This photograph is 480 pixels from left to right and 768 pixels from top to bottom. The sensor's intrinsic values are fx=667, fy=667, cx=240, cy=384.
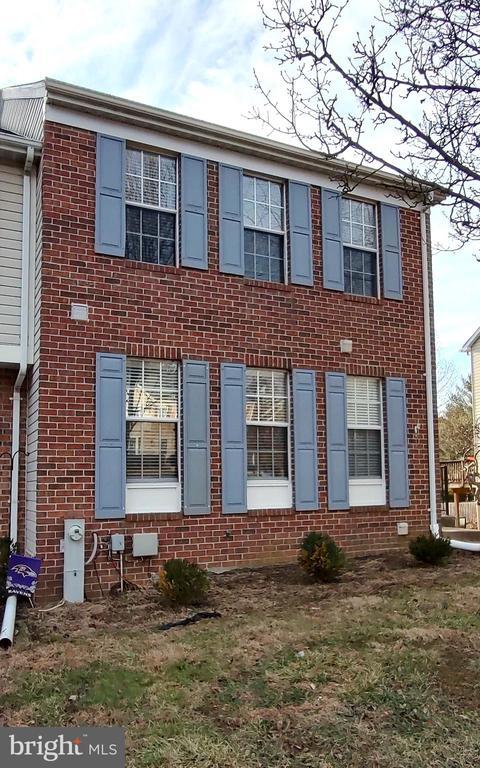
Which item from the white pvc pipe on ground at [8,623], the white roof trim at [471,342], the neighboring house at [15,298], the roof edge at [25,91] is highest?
the roof edge at [25,91]

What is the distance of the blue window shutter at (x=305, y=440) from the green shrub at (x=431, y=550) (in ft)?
4.86

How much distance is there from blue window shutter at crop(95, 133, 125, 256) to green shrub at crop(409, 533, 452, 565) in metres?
5.49

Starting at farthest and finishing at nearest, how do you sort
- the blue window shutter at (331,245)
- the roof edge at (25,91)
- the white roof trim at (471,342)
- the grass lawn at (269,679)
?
the white roof trim at (471,342) < the blue window shutter at (331,245) < the roof edge at (25,91) < the grass lawn at (269,679)

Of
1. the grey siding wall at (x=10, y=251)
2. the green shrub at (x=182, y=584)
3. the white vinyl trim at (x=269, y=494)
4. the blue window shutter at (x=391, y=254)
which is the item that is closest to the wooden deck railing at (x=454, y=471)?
the blue window shutter at (x=391, y=254)

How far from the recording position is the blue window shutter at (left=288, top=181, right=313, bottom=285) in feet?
31.0

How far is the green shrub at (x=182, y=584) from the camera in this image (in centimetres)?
682

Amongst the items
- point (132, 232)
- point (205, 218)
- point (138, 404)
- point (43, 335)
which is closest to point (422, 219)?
point (205, 218)

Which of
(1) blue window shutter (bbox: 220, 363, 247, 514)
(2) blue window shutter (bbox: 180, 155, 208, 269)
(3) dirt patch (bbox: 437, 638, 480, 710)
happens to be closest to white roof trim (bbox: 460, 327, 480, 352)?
(1) blue window shutter (bbox: 220, 363, 247, 514)

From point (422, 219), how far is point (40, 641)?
27.6 feet

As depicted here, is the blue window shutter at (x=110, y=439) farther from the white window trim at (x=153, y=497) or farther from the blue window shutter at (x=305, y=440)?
the blue window shutter at (x=305, y=440)

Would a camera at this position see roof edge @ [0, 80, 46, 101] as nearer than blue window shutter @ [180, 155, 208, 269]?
Yes

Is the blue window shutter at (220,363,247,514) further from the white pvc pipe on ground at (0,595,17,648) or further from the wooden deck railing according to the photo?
the wooden deck railing

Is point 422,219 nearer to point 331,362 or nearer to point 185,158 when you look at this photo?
point 331,362

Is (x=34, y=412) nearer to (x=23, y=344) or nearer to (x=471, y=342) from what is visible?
(x=23, y=344)
